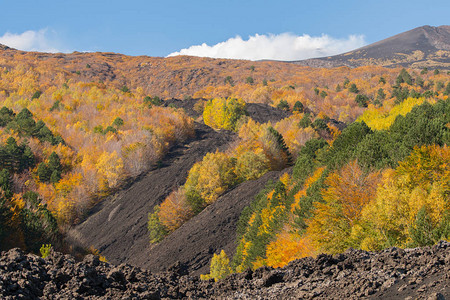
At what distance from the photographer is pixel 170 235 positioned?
49.9m

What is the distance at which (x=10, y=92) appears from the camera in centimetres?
11675

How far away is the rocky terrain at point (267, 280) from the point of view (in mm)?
12323

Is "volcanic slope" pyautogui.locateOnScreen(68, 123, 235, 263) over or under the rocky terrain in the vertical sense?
under

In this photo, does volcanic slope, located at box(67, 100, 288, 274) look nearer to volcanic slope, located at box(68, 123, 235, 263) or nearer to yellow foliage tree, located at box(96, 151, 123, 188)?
volcanic slope, located at box(68, 123, 235, 263)

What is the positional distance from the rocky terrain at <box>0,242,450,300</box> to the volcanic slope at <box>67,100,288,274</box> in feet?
84.1

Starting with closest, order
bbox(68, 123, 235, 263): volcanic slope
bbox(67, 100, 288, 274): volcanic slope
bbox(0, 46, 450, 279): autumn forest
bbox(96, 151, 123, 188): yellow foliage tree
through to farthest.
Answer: bbox(0, 46, 450, 279): autumn forest → bbox(67, 100, 288, 274): volcanic slope → bbox(68, 123, 235, 263): volcanic slope → bbox(96, 151, 123, 188): yellow foliage tree

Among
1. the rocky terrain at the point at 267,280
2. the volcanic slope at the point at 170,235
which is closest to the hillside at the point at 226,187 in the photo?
the rocky terrain at the point at 267,280

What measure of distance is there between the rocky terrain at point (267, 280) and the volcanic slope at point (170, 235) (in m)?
25.6

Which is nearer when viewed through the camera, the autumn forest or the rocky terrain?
the rocky terrain

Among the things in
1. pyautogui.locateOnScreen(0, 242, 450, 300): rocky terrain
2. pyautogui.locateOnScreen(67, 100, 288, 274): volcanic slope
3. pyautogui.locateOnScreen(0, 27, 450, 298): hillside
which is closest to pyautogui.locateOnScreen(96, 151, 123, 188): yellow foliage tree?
pyautogui.locateOnScreen(0, 27, 450, 298): hillside

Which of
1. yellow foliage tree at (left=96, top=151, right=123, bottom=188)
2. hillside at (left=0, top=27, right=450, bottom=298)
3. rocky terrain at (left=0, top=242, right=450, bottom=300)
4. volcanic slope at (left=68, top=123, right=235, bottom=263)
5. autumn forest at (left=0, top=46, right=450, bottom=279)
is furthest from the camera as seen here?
yellow foliage tree at (left=96, top=151, right=123, bottom=188)

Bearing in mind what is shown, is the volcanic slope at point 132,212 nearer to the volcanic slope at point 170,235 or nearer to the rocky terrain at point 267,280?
the volcanic slope at point 170,235

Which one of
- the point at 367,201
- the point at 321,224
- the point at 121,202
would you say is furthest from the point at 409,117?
the point at 121,202

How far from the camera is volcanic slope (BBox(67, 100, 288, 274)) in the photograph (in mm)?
44822
